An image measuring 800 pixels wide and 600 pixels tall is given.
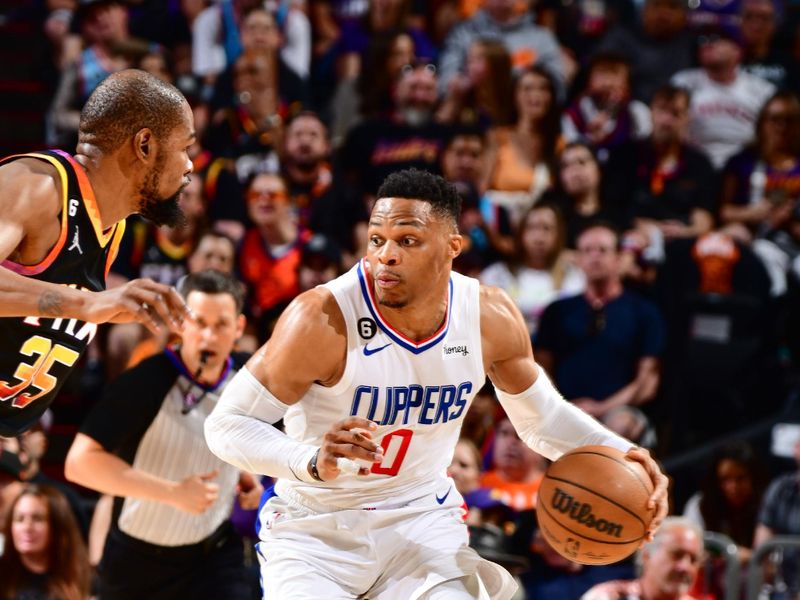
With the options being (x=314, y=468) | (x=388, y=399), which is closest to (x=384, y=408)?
(x=388, y=399)

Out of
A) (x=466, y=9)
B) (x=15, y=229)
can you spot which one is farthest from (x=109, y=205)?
(x=466, y=9)

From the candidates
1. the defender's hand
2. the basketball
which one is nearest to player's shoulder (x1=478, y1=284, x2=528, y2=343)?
the basketball

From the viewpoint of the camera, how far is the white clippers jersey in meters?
4.10

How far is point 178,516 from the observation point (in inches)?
204

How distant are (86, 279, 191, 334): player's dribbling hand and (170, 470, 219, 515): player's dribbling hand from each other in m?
1.48

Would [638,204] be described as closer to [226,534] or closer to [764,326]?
[764,326]

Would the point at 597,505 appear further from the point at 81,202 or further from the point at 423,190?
the point at 81,202

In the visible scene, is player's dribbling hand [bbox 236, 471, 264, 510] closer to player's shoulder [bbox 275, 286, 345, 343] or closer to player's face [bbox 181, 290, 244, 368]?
player's face [bbox 181, 290, 244, 368]

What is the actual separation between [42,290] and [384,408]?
1.19m

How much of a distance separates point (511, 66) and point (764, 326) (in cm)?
281

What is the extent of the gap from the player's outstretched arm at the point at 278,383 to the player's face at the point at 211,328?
3.64 feet

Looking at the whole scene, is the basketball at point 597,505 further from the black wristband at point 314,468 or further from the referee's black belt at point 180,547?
the referee's black belt at point 180,547

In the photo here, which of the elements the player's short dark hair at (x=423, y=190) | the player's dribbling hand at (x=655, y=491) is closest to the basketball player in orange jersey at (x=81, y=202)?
the player's short dark hair at (x=423, y=190)

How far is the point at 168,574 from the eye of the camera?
5172 mm
